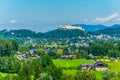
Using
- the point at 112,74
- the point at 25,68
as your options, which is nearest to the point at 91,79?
the point at 112,74

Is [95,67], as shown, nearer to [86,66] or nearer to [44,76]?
[86,66]

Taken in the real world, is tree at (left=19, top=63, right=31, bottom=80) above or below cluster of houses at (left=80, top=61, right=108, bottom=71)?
above

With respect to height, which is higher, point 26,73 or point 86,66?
point 26,73

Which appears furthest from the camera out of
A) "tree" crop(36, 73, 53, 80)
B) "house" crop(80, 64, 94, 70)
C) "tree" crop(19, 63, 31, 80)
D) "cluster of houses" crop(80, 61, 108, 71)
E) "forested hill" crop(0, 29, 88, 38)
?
"forested hill" crop(0, 29, 88, 38)

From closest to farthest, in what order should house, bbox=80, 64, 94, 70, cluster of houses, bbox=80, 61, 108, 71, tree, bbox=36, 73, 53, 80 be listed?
1. tree, bbox=36, 73, 53, 80
2. house, bbox=80, 64, 94, 70
3. cluster of houses, bbox=80, 61, 108, 71

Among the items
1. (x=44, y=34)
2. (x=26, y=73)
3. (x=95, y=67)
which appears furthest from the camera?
(x=44, y=34)

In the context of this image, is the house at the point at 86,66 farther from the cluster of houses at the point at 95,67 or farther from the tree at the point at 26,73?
the tree at the point at 26,73

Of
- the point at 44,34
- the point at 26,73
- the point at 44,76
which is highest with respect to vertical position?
the point at 44,76

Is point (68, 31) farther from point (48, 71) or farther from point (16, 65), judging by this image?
point (48, 71)

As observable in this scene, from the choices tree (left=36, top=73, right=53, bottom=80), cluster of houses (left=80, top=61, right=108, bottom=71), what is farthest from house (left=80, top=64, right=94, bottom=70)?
tree (left=36, top=73, right=53, bottom=80)

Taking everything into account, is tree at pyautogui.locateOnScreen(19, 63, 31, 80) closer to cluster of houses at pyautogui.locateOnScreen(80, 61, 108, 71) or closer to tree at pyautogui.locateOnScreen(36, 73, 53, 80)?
tree at pyautogui.locateOnScreen(36, 73, 53, 80)

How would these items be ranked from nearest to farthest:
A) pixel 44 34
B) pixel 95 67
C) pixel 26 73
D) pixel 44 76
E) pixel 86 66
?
pixel 44 76 → pixel 26 73 → pixel 86 66 → pixel 95 67 → pixel 44 34

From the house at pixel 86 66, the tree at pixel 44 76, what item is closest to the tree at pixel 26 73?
the tree at pixel 44 76

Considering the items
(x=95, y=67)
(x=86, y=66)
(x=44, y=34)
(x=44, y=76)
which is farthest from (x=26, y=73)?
(x=44, y=34)
